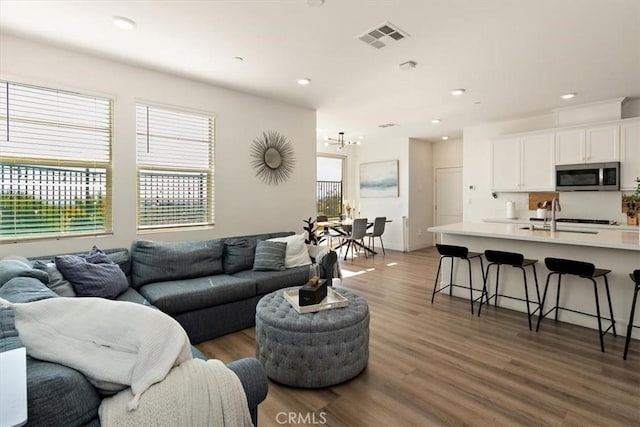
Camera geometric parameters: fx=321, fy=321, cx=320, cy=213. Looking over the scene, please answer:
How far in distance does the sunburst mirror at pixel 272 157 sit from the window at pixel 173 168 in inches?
26.8

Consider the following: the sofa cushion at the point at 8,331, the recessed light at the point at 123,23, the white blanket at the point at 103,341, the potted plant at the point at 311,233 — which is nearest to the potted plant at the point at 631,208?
the potted plant at the point at 311,233

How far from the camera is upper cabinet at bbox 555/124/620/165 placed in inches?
186

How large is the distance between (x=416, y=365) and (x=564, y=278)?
2139 millimetres

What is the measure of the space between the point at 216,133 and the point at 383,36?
2400mm

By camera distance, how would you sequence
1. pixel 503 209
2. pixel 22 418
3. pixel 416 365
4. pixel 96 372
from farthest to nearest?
pixel 503 209
pixel 416 365
pixel 96 372
pixel 22 418

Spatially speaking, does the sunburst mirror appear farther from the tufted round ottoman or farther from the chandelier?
the tufted round ottoman

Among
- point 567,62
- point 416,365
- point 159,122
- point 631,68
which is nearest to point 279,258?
point 416,365

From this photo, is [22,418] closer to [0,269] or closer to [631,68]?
[0,269]

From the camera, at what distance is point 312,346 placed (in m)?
2.23

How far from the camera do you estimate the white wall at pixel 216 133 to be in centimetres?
307

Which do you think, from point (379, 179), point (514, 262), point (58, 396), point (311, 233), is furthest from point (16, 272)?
point (379, 179)

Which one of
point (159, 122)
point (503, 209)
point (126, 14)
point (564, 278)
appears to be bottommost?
point (564, 278)

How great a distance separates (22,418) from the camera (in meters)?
0.78

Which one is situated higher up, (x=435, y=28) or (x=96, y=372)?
(x=435, y=28)
